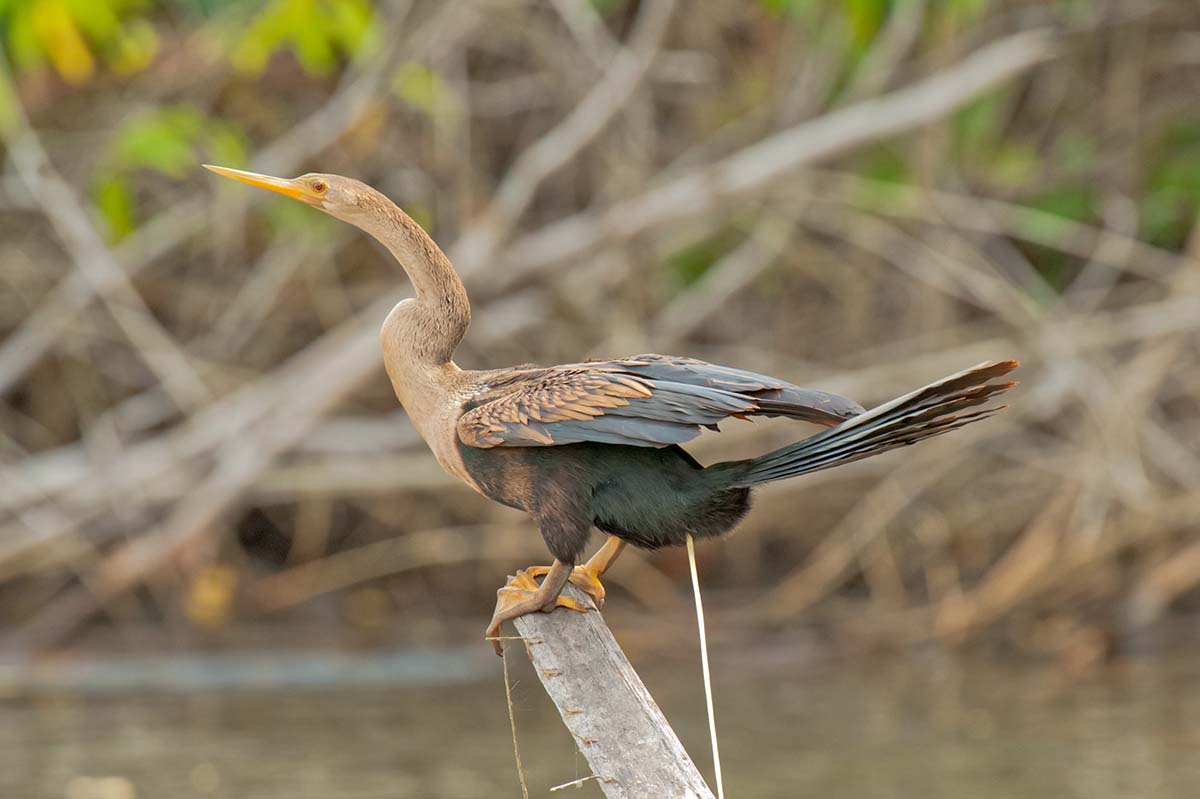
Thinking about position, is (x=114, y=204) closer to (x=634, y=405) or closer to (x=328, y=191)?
(x=328, y=191)

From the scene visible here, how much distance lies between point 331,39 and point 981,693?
11.3 feet

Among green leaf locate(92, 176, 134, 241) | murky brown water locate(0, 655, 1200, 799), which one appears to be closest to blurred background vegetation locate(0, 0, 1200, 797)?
green leaf locate(92, 176, 134, 241)

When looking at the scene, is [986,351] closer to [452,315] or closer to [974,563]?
[974,563]

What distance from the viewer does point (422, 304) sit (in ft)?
7.09

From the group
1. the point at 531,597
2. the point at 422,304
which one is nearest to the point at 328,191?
the point at 422,304

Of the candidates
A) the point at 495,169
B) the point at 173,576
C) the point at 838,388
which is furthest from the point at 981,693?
the point at 495,169

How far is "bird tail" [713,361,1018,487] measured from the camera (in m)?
1.79

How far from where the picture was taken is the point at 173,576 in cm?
654

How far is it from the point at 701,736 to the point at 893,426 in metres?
3.57

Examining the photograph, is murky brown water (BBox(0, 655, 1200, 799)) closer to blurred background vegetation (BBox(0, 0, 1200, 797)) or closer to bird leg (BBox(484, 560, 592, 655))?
blurred background vegetation (BBox(0, 0, 1200, 797))

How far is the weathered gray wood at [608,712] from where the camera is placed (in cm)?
189

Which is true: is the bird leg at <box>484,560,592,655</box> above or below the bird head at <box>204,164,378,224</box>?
below

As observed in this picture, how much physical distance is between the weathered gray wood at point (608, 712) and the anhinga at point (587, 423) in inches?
2.2

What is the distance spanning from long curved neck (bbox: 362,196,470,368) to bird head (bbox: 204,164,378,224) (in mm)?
26
